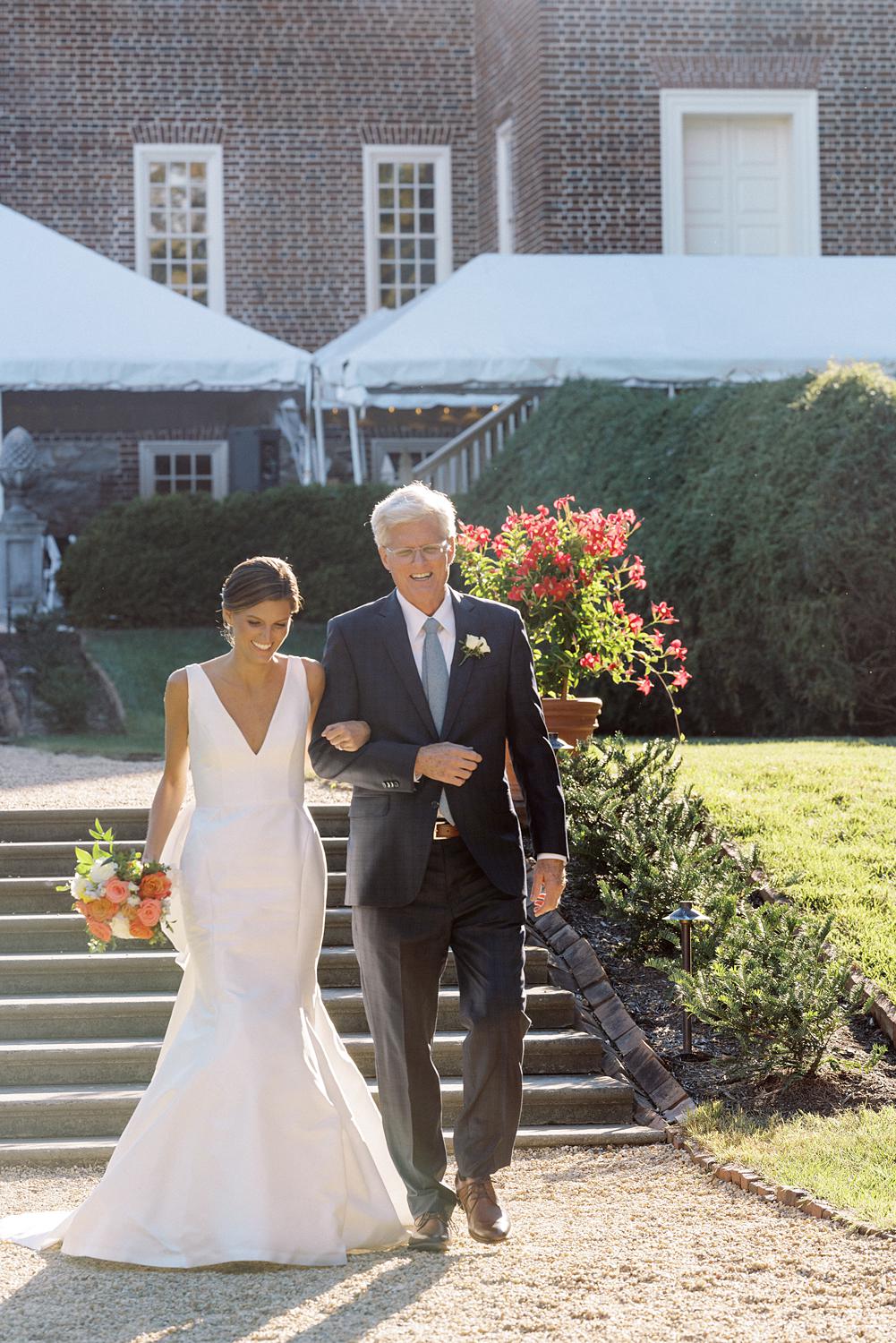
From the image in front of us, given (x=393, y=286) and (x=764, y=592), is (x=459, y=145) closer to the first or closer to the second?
(x=393, y=286)

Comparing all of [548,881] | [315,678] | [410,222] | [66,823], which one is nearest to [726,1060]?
[548,881]

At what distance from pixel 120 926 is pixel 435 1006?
34.7 inches

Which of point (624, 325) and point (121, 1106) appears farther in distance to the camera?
point (624, 325)

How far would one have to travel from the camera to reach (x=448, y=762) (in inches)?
182

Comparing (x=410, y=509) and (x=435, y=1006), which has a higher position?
(x=410, y=509)

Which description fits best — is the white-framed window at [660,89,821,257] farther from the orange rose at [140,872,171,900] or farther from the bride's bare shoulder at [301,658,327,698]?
the orange rose at [140,872,171,900]

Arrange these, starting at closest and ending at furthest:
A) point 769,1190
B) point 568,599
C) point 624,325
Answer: point 769,1190, point 568,599, point 624,325

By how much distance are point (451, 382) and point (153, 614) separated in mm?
3517

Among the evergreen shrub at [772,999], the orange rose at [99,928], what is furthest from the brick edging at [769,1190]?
the orange rose at [99,928]

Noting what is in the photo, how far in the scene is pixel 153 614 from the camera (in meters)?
16.2

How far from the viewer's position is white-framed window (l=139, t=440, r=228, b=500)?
77.3 ft

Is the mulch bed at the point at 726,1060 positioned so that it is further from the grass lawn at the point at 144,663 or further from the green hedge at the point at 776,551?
the grass lawn at the point at 144,663

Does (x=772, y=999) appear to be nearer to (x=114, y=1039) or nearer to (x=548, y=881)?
(x=548, y=881)

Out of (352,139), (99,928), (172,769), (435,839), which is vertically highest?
(352,139)
